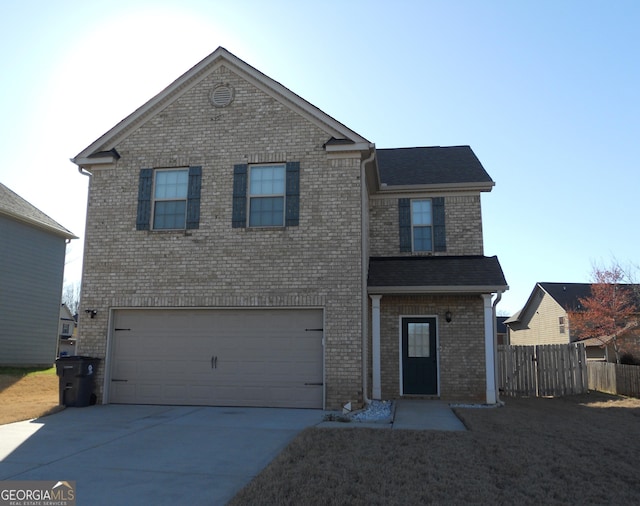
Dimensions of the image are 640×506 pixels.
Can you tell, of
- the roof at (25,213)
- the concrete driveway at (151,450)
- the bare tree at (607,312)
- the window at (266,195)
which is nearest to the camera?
the concrete driveway at (151,450)

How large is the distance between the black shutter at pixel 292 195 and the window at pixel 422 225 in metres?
3.95

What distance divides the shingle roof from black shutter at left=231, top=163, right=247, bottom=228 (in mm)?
4495

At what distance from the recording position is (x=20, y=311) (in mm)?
20328

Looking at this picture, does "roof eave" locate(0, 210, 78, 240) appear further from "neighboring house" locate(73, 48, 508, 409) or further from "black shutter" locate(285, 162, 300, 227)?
"black shutter" locate(285, 162, 300, 227)

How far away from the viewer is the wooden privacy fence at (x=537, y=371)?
53.4 feet

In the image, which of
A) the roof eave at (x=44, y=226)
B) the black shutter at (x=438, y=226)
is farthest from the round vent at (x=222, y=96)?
the roof eave at (x=44, y=226)

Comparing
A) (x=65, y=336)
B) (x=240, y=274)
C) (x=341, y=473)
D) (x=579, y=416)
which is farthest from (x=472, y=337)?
(x=65, y=336)

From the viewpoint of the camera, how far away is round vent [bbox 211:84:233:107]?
12922 mm

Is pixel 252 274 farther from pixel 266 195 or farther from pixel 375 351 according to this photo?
pixel 375 351

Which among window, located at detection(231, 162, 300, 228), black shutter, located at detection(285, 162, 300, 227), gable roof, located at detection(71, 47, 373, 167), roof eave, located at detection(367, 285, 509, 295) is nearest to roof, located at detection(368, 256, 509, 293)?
roof eave, located at detection(367, 285, 509, 295)

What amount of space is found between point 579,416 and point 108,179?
11.9m

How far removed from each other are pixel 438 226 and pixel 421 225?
463 mm

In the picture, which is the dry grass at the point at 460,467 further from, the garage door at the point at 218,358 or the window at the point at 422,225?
the window at the point at 422,225

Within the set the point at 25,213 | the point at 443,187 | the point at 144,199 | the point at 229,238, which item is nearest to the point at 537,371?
the point at 443,187
